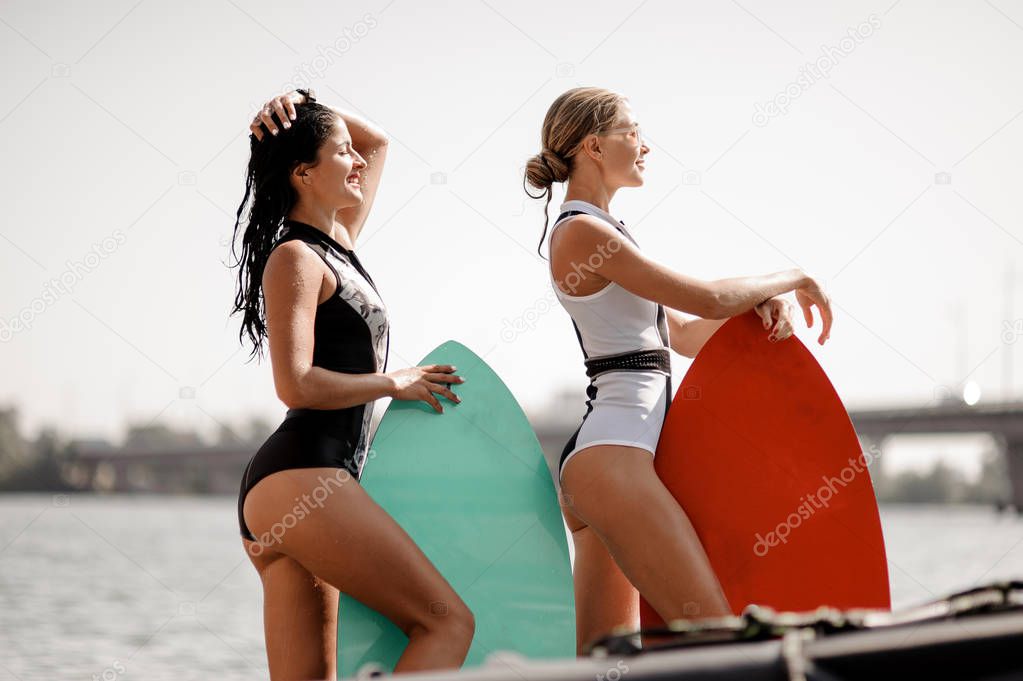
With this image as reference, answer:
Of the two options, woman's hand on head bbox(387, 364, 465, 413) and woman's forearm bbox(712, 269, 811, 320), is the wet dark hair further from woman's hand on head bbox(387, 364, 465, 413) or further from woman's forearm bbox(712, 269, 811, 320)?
woman's forearm bbox(712, 269, 811, 320)

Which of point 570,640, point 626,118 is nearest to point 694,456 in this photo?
point 570,640

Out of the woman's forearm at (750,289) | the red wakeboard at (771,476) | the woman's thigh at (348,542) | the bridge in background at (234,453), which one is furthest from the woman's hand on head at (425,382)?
the bridge in background at (234,453)

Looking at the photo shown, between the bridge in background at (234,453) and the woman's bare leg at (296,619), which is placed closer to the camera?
the woman's bare leg at (296,619)

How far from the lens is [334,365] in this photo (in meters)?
2.52

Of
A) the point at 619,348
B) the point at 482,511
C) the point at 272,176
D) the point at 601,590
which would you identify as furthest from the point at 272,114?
the point at 601,590

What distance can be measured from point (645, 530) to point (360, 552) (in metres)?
0.70

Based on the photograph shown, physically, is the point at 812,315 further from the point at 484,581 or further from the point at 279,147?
the point at 279,147

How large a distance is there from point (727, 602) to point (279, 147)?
1.64m

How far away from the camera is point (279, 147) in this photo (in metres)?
2.66

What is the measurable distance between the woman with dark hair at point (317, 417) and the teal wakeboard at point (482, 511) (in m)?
0.21

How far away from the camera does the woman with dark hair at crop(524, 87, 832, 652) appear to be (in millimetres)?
2574

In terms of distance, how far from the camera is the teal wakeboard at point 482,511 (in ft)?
9.48

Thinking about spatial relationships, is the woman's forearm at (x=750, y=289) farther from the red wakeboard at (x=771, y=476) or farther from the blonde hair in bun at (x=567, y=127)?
the blonde hair in bun at (x=567, y=127)

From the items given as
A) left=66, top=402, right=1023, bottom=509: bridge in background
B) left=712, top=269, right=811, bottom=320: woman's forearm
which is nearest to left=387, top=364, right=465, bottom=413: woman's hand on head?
left=712, top=269, right=811, bottom=320: woman's forearm
